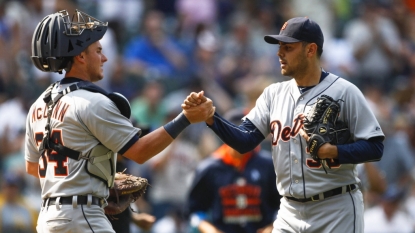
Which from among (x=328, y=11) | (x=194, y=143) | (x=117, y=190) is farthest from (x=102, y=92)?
(x=328, y=11)

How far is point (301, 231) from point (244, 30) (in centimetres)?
913

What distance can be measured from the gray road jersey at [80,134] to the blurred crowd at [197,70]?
3.34m

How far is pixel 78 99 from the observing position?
17.9 feet

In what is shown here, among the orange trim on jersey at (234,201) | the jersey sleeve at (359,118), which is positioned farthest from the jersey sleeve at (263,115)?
the orange trim on jersey at (234,201)

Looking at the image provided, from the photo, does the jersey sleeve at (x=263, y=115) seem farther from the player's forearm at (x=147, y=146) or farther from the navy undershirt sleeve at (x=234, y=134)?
the player's forearm at (x=147, y=146)

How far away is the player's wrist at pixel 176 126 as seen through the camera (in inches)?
220

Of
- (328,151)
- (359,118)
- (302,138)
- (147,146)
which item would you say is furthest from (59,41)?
(359,118)

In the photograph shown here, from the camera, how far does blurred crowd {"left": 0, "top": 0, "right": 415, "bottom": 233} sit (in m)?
11.2

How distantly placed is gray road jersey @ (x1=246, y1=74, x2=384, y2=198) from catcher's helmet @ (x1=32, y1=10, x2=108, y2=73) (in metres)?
1.50

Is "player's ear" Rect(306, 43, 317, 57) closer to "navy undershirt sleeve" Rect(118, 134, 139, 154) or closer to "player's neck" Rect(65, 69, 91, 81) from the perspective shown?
"navy undershirt sleeve" Rect(118, 134, 139, 154)

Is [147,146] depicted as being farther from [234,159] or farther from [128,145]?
[234,159]

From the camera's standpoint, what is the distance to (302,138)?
5.87 meters

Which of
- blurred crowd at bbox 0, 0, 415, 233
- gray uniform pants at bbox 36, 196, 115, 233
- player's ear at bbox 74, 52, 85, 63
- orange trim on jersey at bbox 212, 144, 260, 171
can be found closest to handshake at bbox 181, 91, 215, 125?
player's ear at bbox 74, 52, 85, 63

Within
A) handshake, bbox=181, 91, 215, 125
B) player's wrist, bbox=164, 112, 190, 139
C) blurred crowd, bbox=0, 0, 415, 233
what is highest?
handshake, bbox=181, 91, 215, 125
